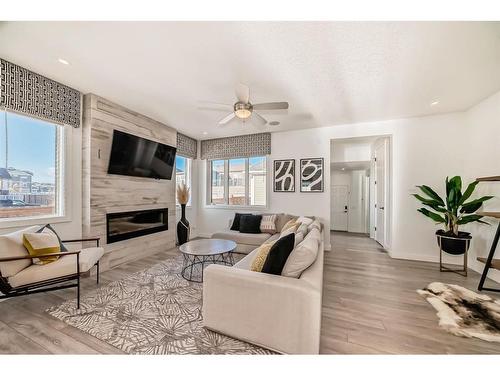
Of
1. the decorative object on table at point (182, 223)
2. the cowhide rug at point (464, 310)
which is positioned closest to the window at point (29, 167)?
the decorative object on table at point (182, 223)

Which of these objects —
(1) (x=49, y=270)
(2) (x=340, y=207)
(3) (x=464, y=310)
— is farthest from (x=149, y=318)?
(2) (x=340, y=207)

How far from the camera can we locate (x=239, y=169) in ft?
18.0

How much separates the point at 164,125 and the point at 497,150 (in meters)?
5.76

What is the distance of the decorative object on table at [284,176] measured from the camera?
475 centimetres

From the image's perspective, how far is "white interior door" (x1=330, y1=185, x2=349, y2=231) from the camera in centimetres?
678

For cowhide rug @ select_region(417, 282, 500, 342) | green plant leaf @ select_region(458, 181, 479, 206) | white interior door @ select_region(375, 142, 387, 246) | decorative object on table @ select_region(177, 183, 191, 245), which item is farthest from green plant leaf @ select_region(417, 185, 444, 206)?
decorative object on table @ select_region(177, 183, 191, 245)

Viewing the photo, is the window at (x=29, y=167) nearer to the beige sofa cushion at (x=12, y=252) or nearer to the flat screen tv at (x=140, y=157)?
the beige sofa cushion at (x=12, y=252)

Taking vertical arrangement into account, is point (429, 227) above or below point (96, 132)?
below

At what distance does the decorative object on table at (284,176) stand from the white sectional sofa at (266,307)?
10.1 ft

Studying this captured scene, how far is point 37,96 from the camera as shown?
2.55 m

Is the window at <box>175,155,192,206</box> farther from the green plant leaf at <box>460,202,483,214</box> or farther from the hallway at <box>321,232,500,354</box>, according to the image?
the green plant leaf at <box>460,202,483,214</box>

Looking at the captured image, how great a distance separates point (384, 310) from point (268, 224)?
2416 millimetres
